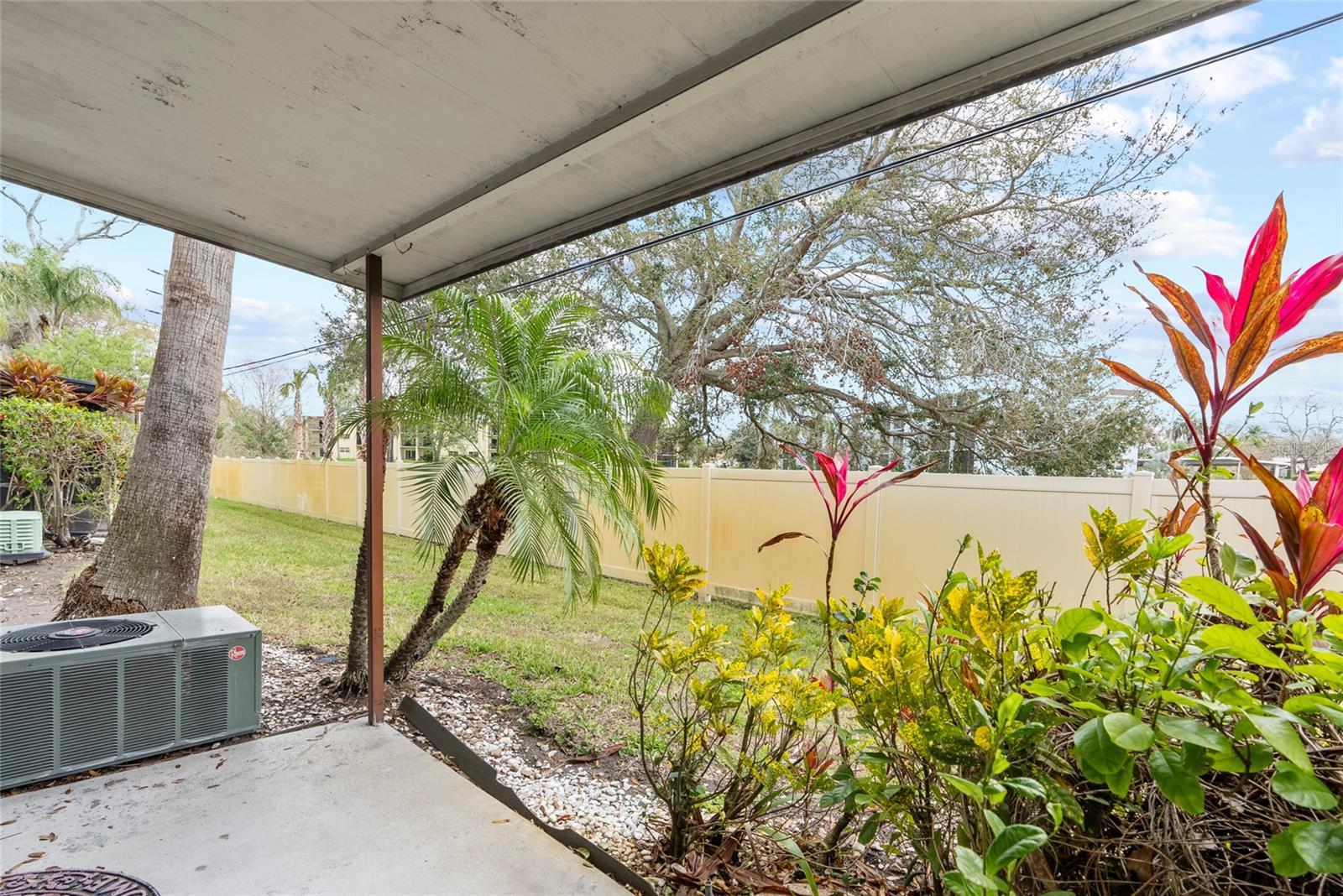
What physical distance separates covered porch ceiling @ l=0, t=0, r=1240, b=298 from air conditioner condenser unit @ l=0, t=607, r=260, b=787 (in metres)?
1.82

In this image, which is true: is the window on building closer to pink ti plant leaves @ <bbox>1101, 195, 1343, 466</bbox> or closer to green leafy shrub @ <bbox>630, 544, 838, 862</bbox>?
green leafy shrub @ <bbox>630, 544, 838, 862</bbox>

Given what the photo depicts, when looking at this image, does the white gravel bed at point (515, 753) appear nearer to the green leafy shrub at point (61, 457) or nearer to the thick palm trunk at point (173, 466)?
the thick palm trunk at point (173, 466)

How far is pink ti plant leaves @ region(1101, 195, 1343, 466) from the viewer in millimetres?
1061

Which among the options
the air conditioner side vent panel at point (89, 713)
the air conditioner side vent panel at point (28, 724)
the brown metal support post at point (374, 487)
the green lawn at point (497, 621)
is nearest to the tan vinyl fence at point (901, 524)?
the brown metal support post at point (374, 487)

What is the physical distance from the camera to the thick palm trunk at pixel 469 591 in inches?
128

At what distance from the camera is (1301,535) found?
38.0 inches

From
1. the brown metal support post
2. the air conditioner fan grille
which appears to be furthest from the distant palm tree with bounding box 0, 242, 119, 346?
the brown metal support post

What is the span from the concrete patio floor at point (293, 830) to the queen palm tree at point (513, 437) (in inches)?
38.6

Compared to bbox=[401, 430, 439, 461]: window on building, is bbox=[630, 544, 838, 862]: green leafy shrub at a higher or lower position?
lower

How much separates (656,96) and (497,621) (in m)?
4.60

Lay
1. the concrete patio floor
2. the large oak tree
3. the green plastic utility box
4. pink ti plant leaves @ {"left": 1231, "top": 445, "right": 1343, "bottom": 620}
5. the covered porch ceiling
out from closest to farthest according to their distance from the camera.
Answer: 1. pink ti plant leaves @ {"left": 1231, "top": 445, "right": 1343, "bottom": 620}
2. the covered porch ceiling
3. the concrete patio floor
4. the large oak tree
5. the green plastic utility box

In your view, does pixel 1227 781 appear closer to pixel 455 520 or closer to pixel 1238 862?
pixel 1238 862

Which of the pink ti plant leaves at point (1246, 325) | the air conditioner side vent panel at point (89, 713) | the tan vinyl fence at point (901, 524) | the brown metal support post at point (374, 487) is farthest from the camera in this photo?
the tan vinyl fence at point (901, 524)

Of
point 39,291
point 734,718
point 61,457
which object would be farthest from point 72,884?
point 39,291
